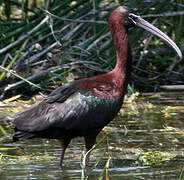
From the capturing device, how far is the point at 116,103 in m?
5.64

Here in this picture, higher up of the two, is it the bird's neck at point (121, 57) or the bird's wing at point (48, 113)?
the bird's neck at point (121, 57)

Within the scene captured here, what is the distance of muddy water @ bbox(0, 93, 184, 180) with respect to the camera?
5.22 m

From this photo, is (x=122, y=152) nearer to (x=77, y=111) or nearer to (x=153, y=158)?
(x=153, y=158)

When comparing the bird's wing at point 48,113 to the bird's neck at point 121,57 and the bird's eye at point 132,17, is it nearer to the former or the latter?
the bird's neck at point 121,57

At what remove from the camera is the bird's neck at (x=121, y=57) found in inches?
224

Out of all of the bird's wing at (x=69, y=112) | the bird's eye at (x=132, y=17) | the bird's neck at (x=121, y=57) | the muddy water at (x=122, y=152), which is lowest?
the muddy water at (x=122, y=152)

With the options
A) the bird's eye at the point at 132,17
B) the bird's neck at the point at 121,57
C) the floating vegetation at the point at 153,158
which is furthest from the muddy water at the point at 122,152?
the bird's eye at the point at 132,17

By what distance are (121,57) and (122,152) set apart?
3.24ft

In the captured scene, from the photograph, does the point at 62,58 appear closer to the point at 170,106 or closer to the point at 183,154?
the point at 170,106

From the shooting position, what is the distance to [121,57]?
5824 millimetres

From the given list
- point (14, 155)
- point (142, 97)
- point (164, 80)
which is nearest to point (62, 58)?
point (142, 97)

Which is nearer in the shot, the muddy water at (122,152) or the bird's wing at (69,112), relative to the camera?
the muddy water at (122,152)

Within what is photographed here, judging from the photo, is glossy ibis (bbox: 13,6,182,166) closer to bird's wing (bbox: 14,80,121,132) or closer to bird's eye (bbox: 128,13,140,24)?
bird's wing (bbox: 14,80,121,132)

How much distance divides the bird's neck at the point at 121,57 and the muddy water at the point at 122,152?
2.46 feet
